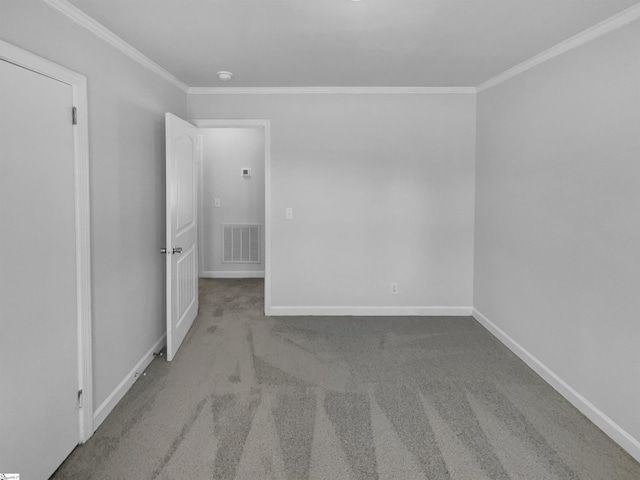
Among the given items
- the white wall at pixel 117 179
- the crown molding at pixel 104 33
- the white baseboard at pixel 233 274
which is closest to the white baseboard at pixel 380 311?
the white wall at pixel 117 179

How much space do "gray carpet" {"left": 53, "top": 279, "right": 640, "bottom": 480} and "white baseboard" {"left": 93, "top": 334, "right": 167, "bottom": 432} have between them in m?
0.05

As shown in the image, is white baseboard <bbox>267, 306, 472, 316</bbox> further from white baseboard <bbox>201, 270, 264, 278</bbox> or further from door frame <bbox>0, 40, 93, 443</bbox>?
door frame <bbox>0, 40, 93, 443</bbox>

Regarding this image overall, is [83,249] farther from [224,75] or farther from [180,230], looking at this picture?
[224,75]

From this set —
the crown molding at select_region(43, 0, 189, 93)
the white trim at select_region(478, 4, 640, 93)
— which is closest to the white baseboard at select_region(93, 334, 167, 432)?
the crown molding at select_region(43, 0, 189, 93)

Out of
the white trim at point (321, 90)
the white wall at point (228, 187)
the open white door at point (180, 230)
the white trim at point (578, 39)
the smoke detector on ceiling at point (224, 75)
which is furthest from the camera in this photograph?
the white wall at point (228, 187)

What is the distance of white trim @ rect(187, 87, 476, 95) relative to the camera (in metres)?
3.92

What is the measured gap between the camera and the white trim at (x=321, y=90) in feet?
12.9

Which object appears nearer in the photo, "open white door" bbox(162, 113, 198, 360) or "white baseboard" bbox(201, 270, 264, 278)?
"open white door" bbox(162, 113, 198, 360)

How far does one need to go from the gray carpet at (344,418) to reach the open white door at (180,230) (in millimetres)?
293

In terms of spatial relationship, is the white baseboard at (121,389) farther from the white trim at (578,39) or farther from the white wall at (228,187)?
the white trim at (578,39)

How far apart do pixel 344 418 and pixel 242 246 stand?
413 centimetres

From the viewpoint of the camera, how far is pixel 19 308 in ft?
5.35

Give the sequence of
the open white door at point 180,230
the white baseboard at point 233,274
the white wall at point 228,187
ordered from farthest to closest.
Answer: the white baseboard at point 233,274 < the white wall at point 228,187 < the open white door at point 180,230

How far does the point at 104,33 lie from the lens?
232 centimetres
